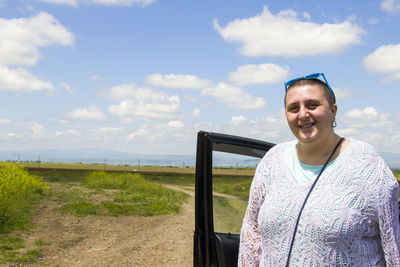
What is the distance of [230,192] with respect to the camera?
11.8ft

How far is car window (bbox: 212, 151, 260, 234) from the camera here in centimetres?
329

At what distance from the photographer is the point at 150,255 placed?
8.30m

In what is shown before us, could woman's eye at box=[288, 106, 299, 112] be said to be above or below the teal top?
above

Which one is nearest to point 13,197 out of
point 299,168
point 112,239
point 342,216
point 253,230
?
point 112,239

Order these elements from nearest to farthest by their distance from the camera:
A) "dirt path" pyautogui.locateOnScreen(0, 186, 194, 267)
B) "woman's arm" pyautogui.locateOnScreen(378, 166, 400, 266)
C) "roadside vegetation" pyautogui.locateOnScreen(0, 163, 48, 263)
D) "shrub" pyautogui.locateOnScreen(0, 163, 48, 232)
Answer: "woman's arm" pyautogui.locateOnScreen(378, 166, 400, 266)
"roadside vegetation" pyautogui.locateOnScreen(0, 163, 48, 263)
"dirt path" pyautogui.locateOnScreen(0, 186, 194, 267)
"shrub" pyautogui.locateOnScreen(0, 163, 48, 232)

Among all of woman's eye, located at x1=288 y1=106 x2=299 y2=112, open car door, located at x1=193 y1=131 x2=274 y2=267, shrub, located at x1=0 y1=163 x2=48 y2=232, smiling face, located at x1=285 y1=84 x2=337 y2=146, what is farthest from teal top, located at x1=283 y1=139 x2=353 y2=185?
shrub, located at x1=0 y1=163 x2=48 y2=232

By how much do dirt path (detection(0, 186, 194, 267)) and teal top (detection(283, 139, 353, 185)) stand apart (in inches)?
244

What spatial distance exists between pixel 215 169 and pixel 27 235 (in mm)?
7780

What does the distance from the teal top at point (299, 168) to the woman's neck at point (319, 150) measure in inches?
1.0

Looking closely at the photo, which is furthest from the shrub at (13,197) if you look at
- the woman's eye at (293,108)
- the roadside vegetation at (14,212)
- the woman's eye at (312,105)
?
the woman's eye at (312,105)

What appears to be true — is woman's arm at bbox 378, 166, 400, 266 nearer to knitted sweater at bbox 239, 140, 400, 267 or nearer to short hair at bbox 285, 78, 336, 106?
knitted sweater at bbox 239, 140, 400, 267

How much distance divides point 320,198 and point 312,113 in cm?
39

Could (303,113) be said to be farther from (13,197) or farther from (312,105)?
(13,197)

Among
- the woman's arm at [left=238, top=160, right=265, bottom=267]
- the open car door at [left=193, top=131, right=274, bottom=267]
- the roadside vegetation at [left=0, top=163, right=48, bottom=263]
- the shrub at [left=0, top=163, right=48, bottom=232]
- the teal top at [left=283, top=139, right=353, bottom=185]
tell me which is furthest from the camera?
the shrub at [left=0, top=163, right=48, bottom=232]
